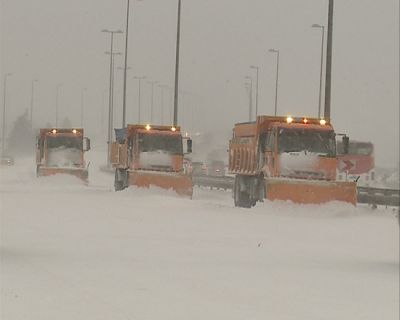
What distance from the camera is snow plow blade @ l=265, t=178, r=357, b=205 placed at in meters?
20.4

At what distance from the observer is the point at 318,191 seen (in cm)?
2052

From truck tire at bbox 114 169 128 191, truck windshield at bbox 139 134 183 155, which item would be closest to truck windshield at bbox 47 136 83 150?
truck tire at bbox 114 169 128 191

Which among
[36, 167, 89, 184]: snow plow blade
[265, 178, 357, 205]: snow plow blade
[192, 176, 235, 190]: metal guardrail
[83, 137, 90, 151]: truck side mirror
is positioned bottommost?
[192, 176, 235, 190]: metal guardrail

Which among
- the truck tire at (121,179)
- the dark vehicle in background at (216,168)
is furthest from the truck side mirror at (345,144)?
the dark vehicle in background at (216,168)

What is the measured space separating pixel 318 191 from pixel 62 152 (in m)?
18.1

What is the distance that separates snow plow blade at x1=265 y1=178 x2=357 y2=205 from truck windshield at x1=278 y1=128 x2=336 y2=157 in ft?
5.64

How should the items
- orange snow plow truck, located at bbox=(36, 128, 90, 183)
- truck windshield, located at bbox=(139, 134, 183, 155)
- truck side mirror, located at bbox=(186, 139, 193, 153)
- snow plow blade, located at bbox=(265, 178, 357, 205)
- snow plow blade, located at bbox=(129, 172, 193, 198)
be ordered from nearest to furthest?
1. snow plow blade, located at bbox=(265, 178, 357, 205)
2. snow plow blade, located at bbox=(129, 172, 193, 198)
3. truck side mirror, located at bbox=(186, 139, 193, 153)
4. truck windshield, located at bbox=(139, 134, 183, 155)
5. orange snow plow truck, located at bbox=(36, 128, 90, 183)

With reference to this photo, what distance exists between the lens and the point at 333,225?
16750mm

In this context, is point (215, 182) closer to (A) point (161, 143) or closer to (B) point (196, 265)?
(A) point (161, 143)

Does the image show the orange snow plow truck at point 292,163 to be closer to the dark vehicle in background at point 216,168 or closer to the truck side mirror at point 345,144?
the truck side mirror at point 345,144

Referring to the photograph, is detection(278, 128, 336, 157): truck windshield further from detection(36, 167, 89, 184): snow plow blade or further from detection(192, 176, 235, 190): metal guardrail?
detection(36, 167, 89, 184): snow plow blade

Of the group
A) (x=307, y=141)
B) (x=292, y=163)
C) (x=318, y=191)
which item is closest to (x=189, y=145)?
(x=307, y=141)

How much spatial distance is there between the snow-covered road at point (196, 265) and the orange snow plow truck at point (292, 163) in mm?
1372

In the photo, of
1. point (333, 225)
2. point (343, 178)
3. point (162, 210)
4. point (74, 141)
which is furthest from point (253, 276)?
point (74, 141)
